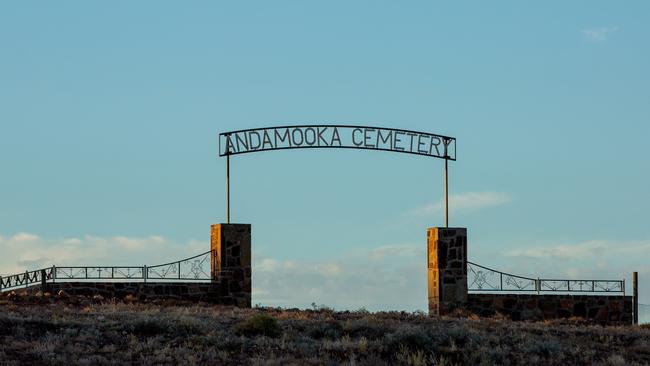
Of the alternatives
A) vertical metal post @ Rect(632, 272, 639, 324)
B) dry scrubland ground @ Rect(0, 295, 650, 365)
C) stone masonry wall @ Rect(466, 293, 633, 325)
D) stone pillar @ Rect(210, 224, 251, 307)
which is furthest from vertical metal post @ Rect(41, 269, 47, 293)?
vertical metal post @ Rect(632, 272, 639, 324)

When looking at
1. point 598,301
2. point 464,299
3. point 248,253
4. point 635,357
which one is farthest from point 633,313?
point 635,357

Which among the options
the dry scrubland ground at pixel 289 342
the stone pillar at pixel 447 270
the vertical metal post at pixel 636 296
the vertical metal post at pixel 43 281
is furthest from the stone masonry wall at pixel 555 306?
the vertical metal post at pixel 43 281

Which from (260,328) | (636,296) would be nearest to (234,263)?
(260,328)

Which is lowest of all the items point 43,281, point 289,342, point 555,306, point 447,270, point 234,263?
point 555,306

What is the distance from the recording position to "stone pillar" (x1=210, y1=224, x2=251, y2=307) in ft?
99.1

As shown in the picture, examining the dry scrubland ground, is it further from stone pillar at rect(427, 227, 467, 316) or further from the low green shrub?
stone pillar at rect(427, 227, 467, 316)

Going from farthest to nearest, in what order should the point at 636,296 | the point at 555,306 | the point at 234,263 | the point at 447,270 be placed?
the point at 636,296 < the point at 555,306 < the point at 234,263 < the point at 447,270

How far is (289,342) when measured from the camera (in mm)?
17484

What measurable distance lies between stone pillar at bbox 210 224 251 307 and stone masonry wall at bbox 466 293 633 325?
7.49 meters

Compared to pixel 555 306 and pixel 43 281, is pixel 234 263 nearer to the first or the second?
pixel 43 281

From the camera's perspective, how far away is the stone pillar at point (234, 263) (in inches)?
1190

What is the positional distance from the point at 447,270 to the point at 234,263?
7058 millimetres

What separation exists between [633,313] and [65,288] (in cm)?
2004

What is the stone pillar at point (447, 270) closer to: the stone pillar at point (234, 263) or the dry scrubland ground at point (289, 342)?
the stone pillar at point (234, 263)
